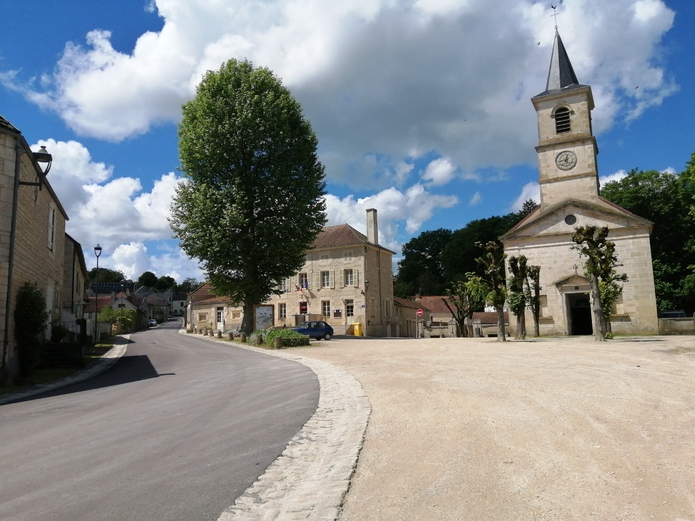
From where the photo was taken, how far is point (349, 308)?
4053 cm

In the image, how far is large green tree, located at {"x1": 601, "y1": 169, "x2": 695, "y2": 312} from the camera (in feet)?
123

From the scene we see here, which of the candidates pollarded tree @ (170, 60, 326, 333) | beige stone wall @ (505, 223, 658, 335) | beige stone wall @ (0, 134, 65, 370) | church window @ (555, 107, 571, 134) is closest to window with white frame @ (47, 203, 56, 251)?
Answer: beige stone wall @ (0, 134, 65, 370)

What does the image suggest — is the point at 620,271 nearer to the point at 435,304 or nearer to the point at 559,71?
the point at 559,71

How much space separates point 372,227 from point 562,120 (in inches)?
665

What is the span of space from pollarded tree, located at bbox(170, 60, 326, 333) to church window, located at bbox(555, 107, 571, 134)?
18704 mm

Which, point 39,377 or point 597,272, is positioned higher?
point 597,272

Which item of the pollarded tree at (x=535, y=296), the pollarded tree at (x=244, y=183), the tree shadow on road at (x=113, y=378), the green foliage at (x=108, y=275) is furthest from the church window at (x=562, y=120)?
the green foliage at (x=108, y=275)

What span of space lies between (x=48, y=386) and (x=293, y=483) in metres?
9.55

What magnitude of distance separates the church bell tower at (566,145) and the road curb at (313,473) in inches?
1222

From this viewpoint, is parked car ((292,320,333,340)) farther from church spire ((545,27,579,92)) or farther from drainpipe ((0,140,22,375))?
church spire ((545,27,579,92))

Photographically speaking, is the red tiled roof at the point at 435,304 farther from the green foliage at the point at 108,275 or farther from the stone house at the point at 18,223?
the green foliage at the point at 108,275

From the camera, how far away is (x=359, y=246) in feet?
134

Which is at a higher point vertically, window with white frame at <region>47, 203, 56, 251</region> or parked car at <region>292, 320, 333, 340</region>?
window with white frame at <region>47, 203, 56, 251</region>

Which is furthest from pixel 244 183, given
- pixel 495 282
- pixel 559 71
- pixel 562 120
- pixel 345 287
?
pixel 559 71
